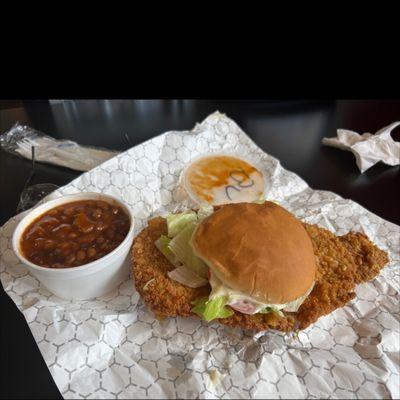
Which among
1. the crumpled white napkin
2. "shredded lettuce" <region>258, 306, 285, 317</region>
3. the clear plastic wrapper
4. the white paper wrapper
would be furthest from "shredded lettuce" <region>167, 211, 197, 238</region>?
the crumpled white napkin

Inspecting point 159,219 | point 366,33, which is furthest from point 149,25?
point 159,219

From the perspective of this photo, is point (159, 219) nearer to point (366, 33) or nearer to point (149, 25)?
point (149, 25)

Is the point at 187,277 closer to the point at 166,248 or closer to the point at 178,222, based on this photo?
the point at 166,248

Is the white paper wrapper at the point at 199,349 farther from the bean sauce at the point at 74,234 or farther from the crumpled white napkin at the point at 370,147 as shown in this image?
the crumpled white napkin at the point at 370,147

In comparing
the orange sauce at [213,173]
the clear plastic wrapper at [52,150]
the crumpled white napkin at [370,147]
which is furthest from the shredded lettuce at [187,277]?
the crumpled white napkin at [370,147]

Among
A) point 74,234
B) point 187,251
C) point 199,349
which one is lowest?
point 199,349

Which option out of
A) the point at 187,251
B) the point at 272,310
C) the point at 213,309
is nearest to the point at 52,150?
the point at 187,251

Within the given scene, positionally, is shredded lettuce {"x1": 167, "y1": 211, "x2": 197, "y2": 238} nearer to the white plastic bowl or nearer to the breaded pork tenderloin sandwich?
the breaded pork tenderloin sandwich
